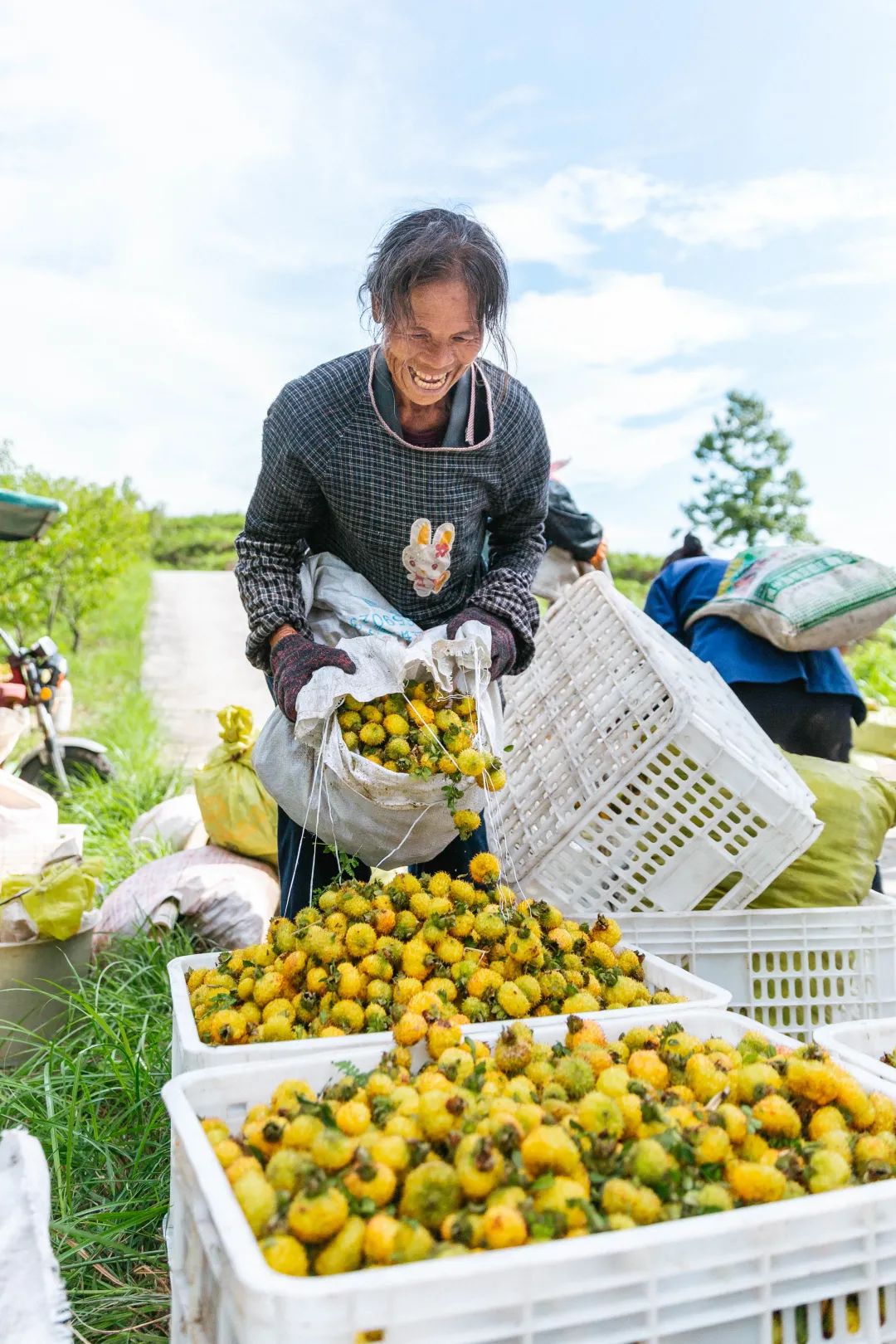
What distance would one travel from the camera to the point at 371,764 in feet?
5.99

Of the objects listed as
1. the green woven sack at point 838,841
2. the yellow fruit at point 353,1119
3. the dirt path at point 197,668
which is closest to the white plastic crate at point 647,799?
the green woven sack at point 838,841

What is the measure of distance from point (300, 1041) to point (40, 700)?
3.91 metres

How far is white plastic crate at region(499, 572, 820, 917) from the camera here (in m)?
2.16

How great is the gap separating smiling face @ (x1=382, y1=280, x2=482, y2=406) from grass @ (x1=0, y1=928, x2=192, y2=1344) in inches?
61.9

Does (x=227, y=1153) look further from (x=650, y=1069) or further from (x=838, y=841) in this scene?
(x=838, y=841)

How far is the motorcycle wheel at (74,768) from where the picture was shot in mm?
5445

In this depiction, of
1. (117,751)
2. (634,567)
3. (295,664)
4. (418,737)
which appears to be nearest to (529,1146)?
(418,737)

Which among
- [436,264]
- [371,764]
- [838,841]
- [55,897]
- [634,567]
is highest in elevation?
[634,567]

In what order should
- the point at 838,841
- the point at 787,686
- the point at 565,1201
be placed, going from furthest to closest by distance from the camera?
the point at 787,686 < the point at 838,841 < the point at 565,1201

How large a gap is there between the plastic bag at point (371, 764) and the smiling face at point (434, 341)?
1.55ft

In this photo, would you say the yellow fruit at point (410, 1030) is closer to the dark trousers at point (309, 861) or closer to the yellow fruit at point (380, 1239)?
the yellow fruit at point (380, 1239)

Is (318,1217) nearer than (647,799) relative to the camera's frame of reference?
Yes

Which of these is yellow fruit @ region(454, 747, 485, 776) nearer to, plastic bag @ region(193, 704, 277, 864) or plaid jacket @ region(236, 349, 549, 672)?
plaid jacket @ region(236, 349, 549, 672)

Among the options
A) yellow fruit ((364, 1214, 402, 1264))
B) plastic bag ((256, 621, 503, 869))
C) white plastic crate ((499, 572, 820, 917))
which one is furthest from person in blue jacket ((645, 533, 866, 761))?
yellow fruit ((364, 1214, 402, 1264))
